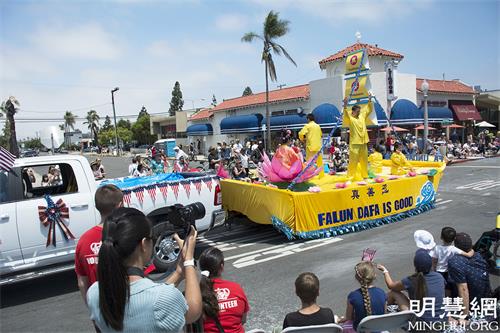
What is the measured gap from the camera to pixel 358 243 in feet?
23.4

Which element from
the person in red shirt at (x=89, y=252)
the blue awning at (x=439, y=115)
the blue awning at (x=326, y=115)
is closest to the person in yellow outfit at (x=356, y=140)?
the person in red shirt at (x=89, y=252)

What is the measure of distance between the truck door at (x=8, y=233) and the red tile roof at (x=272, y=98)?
80.1 feet

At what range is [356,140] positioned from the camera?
30.8 ft

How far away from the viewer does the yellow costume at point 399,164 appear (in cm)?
1026

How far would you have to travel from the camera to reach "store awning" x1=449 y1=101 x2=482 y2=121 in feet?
103

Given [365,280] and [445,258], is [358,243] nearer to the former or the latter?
[445,258]

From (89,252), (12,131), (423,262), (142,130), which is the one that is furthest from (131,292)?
(142,130)

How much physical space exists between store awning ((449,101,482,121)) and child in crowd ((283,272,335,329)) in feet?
109

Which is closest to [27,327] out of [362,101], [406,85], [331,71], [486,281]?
[486,281]

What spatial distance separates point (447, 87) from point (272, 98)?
1438cm

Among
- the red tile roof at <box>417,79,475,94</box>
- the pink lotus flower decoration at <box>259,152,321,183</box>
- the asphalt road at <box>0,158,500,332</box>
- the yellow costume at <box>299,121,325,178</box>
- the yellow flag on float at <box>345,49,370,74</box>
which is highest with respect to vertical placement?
the red tile roof at <box>417,79,475,94</box>

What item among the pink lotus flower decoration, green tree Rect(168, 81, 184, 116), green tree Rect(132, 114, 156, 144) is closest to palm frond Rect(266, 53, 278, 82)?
the pink lotus flower decoration

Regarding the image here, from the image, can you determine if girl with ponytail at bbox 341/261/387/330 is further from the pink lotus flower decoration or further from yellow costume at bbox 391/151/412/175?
yellow costume at bbox 391/151/412/175

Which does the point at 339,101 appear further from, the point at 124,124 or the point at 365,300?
the point at 124,124
